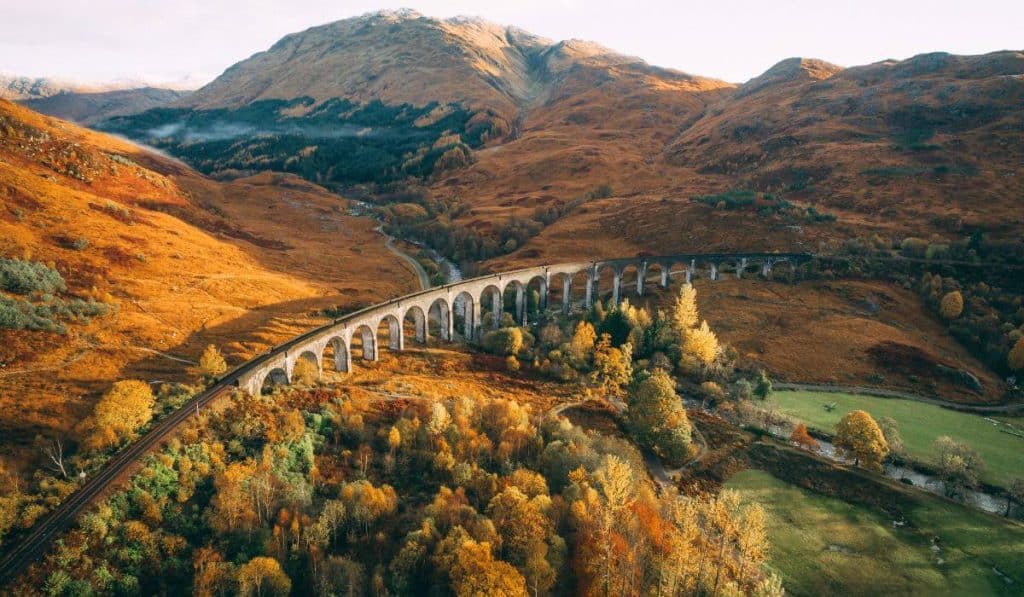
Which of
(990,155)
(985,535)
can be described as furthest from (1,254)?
(990,155)

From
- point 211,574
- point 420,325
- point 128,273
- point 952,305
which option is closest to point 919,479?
point 952,305

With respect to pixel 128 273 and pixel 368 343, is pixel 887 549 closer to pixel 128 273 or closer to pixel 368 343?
pixel 368 343

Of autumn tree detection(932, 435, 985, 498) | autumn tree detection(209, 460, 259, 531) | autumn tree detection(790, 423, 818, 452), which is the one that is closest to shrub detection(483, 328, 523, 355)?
autumn tree detection(790, 423, 818, 452)

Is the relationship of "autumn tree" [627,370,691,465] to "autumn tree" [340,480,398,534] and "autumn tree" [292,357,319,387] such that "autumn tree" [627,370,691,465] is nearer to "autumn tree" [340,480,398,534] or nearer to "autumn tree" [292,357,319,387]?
"autumn tree" [340,480,398,534]

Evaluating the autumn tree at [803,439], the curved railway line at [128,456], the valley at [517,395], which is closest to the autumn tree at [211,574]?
the valley at [517,395]

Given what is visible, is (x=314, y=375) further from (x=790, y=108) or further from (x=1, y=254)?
(x=790, y=108)

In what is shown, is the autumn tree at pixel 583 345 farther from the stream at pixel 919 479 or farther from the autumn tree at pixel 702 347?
the stream at pixel 919 479
